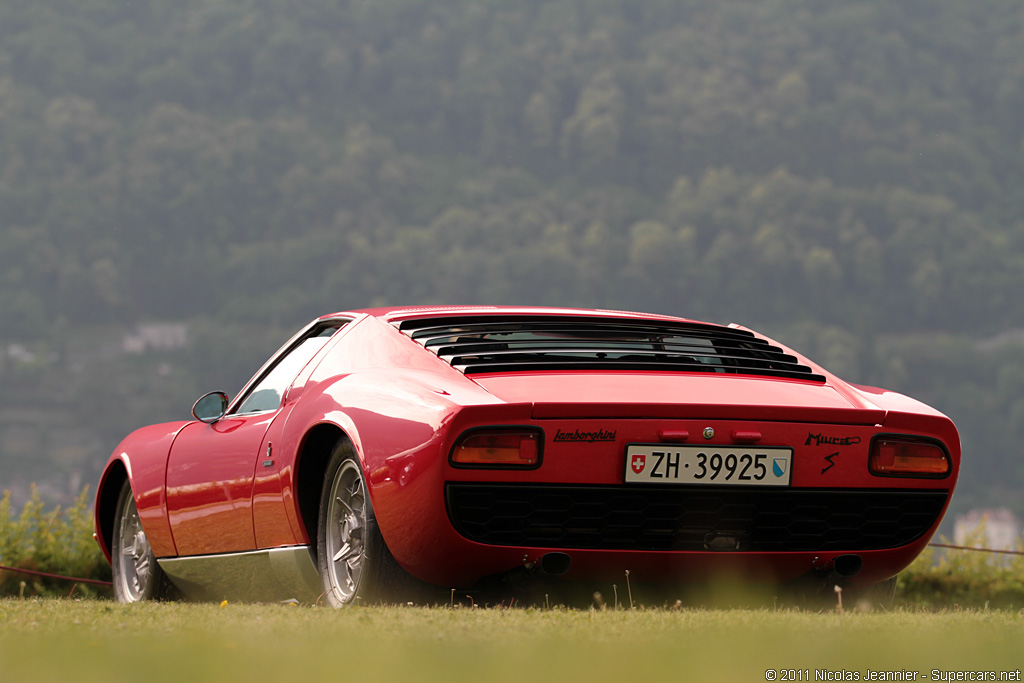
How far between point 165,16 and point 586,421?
551 ft

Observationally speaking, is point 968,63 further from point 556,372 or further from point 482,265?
point 556,372

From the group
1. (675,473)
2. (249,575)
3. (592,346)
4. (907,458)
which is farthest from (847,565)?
(249,575)

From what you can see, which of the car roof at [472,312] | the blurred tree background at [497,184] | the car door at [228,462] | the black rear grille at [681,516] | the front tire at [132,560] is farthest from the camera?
the blurred tree background at [497,184]

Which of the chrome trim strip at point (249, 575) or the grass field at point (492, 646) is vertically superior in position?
the grass field at point (492, 646)

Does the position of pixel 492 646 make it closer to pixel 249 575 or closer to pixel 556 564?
pixel 556 564

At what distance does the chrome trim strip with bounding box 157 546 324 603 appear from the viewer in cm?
405

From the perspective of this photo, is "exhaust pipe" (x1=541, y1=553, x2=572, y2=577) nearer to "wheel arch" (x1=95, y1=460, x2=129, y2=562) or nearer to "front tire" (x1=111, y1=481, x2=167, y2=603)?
"front tire" (x1=111, y1=481, x2=167, y2=603)

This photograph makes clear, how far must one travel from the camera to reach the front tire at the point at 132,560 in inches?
211

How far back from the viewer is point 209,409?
16.3ft

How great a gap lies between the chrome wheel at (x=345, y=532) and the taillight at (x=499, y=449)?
1.67 ft

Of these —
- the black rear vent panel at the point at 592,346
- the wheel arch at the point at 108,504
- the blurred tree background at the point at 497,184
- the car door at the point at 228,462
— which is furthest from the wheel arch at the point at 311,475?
the blurred tree background at the point at 497,184

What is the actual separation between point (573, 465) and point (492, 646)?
1.04 metres

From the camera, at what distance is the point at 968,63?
147 m

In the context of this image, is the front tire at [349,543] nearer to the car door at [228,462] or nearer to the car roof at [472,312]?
the car door at [228,462]
